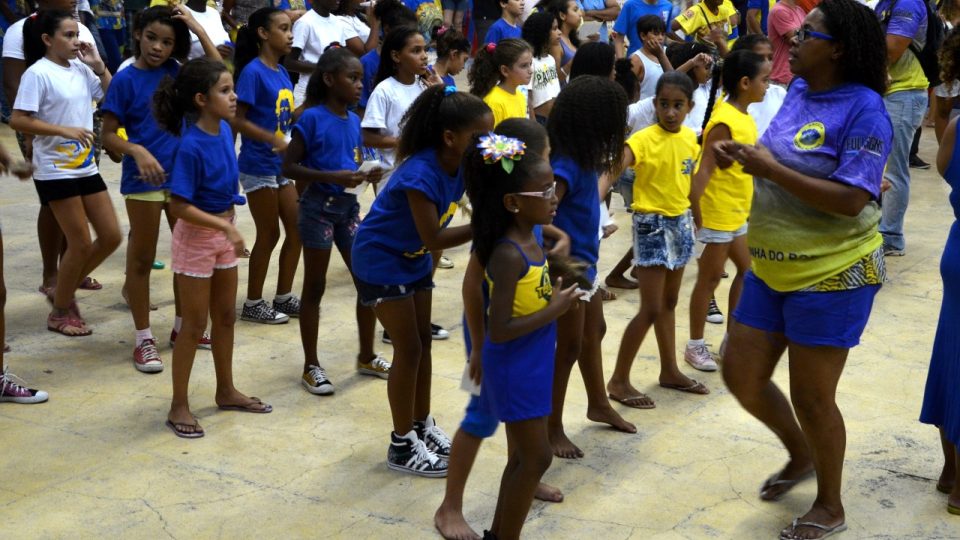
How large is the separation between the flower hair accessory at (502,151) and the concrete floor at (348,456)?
4.61ft

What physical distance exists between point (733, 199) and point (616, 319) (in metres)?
1.24

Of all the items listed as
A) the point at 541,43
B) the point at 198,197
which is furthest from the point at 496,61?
the point at 198,197

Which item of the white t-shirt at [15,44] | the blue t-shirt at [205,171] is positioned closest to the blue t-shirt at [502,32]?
the white t-shirt at [15,44]

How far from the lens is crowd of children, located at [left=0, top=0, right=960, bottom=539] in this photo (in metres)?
3.80

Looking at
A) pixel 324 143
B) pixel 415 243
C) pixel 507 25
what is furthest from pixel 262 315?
pixel 507 25

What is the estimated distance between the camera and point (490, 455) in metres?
4.82

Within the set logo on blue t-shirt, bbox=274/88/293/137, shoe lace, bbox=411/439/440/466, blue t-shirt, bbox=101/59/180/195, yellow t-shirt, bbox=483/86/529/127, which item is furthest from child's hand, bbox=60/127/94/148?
shoe lace, bbox=411/439/440/466

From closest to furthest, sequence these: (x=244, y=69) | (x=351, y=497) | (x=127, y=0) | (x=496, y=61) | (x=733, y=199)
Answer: (x=351, y=497) < (x=733, y=199) < (x=244, y=69) < (x=496, y=61) < (x=127, y=0)

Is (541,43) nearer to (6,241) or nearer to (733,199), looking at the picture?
(733,199)

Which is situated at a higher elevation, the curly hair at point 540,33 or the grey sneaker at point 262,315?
the curly hair at point 540,33

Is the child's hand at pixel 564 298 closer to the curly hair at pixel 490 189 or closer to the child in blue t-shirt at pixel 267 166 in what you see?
the curly hair at pixel 490 189

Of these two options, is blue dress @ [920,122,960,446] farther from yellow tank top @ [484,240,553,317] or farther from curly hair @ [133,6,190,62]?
curly hair @ [133,6,190,62]

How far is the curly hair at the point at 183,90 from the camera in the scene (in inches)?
196

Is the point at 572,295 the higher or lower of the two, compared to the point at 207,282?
higher
